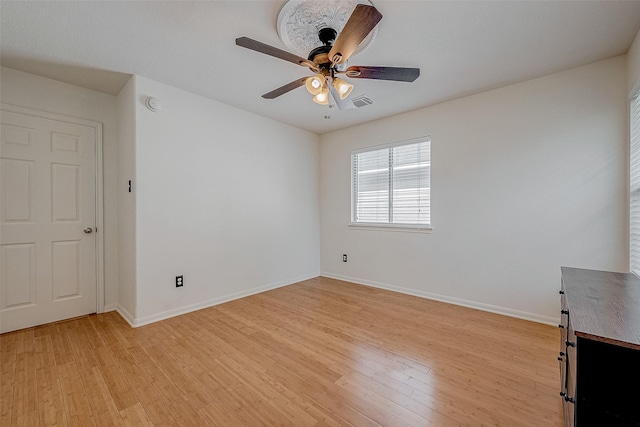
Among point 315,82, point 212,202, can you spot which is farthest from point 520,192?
point 212,202

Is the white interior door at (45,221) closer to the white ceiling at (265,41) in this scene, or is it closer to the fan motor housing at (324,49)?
the white ceiling at (265,41)

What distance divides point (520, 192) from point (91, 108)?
476cm

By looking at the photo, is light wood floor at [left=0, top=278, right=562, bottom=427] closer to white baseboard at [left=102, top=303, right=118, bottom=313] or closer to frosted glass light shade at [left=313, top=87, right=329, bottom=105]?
white baseboard at [left=102, top=303, right=118, bottom=313]

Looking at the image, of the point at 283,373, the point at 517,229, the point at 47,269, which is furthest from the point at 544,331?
the point at 47,269

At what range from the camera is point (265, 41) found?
6.88 ft

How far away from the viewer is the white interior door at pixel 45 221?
251cm

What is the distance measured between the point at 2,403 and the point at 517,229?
4.29m

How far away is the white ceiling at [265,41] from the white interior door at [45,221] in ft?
2.12

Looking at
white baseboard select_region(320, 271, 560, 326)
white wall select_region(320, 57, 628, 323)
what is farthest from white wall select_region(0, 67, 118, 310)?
white wall select_region(320, 57, 628, 323)

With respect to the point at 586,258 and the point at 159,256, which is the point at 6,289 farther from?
the point at 586,258

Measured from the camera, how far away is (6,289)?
2.51 meters

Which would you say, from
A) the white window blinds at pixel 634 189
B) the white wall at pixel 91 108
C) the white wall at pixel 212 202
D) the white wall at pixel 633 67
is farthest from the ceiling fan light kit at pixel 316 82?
the white wall at pixel 91 108

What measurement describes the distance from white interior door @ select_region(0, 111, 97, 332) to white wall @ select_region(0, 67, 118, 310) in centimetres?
12

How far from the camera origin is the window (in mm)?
3562
